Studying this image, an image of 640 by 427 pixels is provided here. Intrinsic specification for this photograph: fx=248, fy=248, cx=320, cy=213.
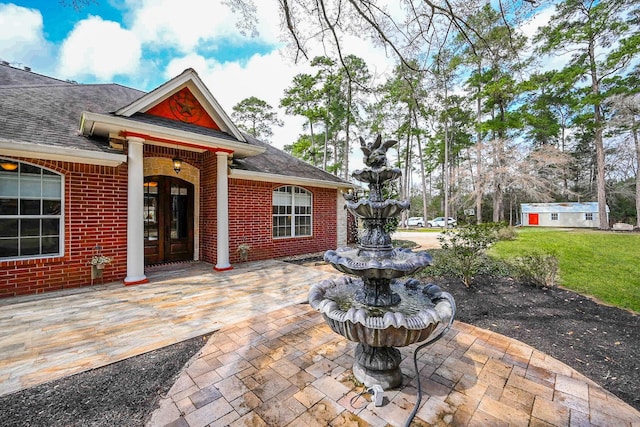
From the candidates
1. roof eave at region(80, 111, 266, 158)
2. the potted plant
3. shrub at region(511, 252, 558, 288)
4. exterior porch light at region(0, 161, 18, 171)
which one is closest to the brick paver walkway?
shrub at region(511, 252, 558, 288)

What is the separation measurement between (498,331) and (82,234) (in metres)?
7.74

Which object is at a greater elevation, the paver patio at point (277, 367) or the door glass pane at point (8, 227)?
the door glass pane at point (8, 227)

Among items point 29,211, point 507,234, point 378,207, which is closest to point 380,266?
point 378,207

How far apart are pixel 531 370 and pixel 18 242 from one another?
324 inches

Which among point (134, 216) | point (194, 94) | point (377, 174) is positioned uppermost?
point (194, 94)

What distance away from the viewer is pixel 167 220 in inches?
285

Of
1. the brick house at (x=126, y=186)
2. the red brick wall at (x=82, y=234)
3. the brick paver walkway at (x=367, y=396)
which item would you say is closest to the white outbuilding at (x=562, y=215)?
the brick house at (x=126, y=186)

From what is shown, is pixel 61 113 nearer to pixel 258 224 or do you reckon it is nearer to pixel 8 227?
pixel 8 227

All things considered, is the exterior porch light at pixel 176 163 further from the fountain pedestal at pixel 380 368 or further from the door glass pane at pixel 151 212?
the fountain pedestal at pixel 380 368

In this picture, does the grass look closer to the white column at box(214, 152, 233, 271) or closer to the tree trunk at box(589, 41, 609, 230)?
the white column at box(214, 152, 233, 271)

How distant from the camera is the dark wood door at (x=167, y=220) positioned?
6969 mm

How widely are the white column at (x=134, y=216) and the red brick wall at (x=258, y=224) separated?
93.5 inches

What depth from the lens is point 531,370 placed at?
257cm

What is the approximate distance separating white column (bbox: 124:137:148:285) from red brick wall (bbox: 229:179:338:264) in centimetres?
237
